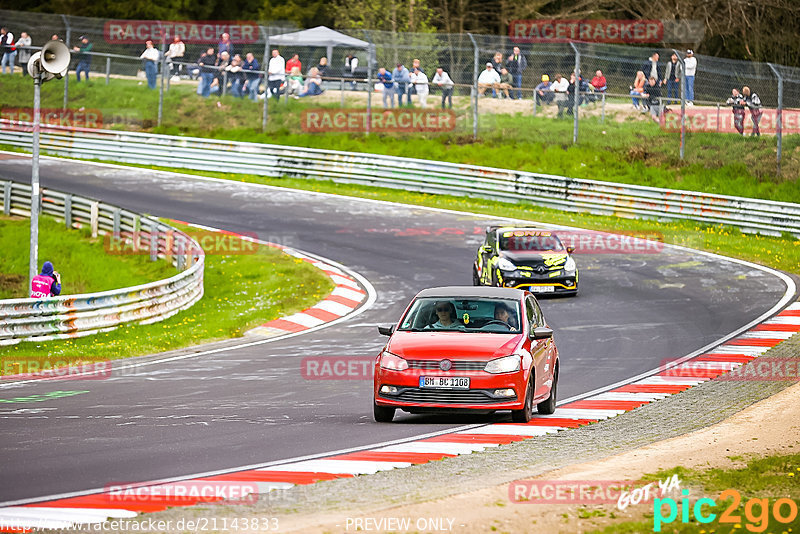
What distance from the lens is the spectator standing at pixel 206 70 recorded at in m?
38.2

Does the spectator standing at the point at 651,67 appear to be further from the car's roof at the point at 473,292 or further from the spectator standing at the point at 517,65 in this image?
the car's roof at the point at 473,292

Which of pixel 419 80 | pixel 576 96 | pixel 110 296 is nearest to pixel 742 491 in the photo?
pixel 110 296

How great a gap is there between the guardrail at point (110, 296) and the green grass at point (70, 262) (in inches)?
15.7

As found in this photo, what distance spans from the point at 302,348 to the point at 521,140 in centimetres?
2014

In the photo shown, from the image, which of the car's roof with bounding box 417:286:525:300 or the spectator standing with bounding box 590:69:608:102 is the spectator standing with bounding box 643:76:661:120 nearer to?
the spectator standing with bounding box 590:69:608:102

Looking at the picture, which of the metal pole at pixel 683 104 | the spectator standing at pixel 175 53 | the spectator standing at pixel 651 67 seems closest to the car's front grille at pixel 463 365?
the metal pole at pixel 683 104

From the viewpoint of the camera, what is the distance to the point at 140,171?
3869 centimetres

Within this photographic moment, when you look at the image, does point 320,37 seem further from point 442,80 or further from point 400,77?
point 442,80

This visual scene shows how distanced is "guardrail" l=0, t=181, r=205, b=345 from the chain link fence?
358 inches

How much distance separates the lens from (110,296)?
66.8 ft

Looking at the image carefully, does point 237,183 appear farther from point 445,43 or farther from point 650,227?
point 650,227

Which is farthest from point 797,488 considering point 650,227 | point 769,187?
point 769,187

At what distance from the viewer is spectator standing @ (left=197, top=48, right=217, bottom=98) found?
38250 millimetres

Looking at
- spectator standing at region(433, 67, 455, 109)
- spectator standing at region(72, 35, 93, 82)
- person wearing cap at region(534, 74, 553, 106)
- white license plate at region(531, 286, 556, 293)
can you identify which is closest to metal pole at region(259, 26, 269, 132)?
spectator standing at region(433, 67, 455, 109)
